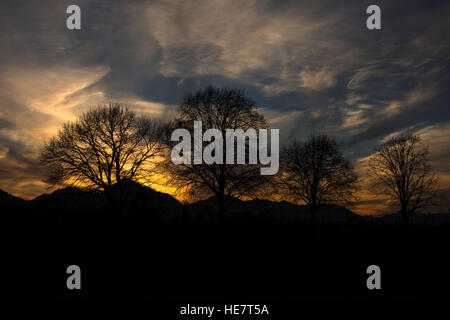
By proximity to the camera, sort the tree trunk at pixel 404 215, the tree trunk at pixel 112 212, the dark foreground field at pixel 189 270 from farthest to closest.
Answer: the tree trunk at pixel 404 215 → the tree trunk at pixel 112 212 → the dark foreground field at pixel 189 270

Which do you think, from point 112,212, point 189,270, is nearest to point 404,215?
point 189,270

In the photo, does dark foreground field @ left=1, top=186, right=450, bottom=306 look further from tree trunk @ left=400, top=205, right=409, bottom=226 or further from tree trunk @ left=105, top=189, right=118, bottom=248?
tree trunk @ left=400, top=205, right=409, bottom=226

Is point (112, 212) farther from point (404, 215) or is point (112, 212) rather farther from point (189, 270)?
point (404, 215)

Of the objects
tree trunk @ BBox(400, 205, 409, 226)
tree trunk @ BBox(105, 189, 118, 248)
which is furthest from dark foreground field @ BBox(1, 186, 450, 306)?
tree trunk @ BBox(400, 205, 409, 226)

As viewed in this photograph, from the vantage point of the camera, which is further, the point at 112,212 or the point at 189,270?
the point at 112,212

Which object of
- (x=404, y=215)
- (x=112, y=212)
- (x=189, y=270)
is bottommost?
(x=189, y=270)

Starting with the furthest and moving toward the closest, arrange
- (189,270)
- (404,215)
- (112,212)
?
(404,215) → (112,212) → (189,270)

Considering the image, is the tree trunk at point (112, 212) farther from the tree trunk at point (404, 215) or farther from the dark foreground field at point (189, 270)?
the tree trunk at point (404, 215)

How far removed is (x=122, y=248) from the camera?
82.0ft

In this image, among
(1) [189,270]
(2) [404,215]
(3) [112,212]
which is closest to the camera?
(1) [189,270]

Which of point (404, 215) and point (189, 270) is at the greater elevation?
point (404, 215)

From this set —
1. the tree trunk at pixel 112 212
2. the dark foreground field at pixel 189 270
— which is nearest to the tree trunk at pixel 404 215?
the dark foreground field at pixel 189 270
